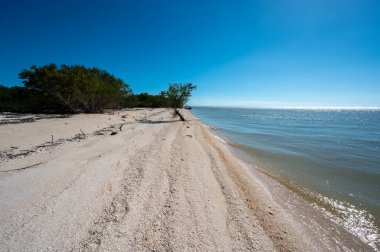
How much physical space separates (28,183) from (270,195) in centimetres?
708

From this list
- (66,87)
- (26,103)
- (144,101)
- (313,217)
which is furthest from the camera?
(144,101)

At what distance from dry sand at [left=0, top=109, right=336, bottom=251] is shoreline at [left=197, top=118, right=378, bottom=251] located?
1.13ft

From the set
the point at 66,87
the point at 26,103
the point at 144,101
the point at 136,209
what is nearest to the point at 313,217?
the point at 136,209

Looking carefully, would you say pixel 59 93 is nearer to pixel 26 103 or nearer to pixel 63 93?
pixel 63 93

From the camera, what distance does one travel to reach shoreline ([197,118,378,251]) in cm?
420

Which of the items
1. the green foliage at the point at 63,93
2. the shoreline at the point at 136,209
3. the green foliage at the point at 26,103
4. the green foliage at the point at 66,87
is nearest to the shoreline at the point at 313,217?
the shoreline at the point at 136,209

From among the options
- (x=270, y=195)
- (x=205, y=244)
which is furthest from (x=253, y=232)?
(x=270, y=195)

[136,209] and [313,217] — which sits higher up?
[136,209]

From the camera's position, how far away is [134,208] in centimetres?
416

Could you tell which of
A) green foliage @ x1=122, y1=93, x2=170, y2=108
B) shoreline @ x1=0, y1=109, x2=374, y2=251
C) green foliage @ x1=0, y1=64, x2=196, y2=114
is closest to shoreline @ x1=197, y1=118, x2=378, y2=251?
shoreline @ x1=0, y1=109, x2=374, y2=251

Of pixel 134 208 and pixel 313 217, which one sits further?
pixel 313 217

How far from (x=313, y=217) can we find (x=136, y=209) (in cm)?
466

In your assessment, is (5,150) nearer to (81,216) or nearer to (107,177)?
(107,177)

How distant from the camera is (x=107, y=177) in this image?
5.66m
